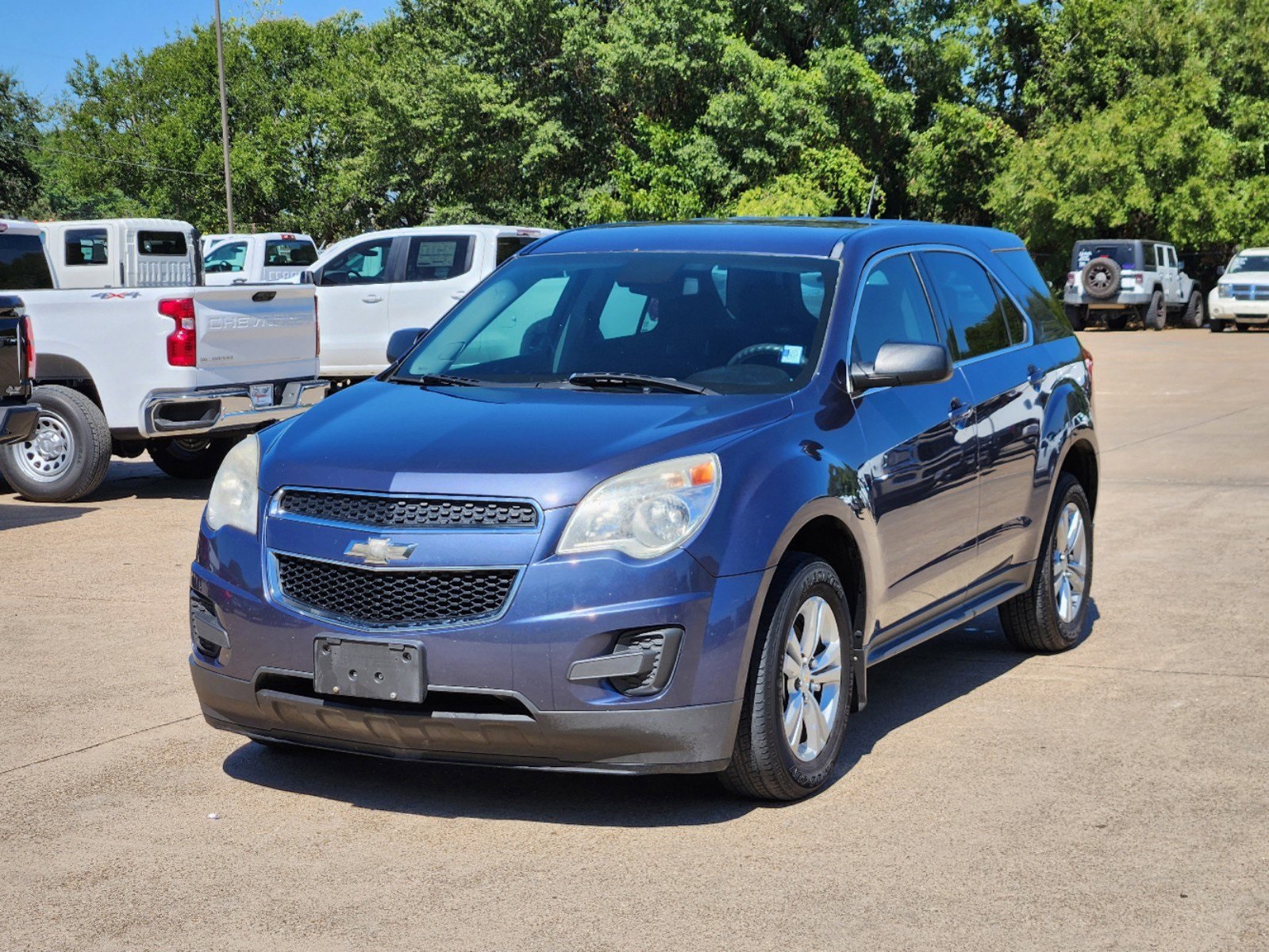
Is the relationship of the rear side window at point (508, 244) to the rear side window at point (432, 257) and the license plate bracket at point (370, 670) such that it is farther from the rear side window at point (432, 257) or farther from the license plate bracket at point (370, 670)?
the license plate bracket at point (370, 670)

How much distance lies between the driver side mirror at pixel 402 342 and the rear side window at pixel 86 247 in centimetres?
1383

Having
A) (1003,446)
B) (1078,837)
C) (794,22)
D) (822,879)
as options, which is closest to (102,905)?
(822,879)

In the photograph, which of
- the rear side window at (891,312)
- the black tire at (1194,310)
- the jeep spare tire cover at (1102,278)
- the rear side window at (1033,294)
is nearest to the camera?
the rear side window at (891,312)

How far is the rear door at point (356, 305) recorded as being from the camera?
739 inches

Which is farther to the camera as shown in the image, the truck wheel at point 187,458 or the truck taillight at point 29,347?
the truck wheel at point 187,458

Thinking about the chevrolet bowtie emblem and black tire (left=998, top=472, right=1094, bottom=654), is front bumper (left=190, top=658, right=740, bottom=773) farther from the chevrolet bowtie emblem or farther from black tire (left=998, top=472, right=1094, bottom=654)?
black tire (left=998, top=472, right=1094, bottom=654)

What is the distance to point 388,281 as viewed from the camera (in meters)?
18.8

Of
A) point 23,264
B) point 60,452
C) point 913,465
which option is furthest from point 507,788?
point 23,264

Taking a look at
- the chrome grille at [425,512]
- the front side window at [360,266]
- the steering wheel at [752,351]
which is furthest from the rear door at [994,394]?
the front side window at [360,266]

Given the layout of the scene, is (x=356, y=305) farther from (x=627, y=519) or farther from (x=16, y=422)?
(x=627, y=519)

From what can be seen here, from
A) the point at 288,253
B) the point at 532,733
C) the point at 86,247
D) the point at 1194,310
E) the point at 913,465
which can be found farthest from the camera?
the point at 1194,310

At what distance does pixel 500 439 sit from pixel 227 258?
94.2 ft

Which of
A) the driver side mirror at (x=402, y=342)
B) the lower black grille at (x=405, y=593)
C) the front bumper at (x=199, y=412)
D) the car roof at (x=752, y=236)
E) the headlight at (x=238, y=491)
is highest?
the car roof at (x=752, y=236)

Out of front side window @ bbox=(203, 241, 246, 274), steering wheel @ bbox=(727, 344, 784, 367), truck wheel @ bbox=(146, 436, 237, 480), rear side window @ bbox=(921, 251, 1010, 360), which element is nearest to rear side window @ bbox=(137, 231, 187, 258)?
truck wheel @ bbox=(146, 436, 237, 480)
